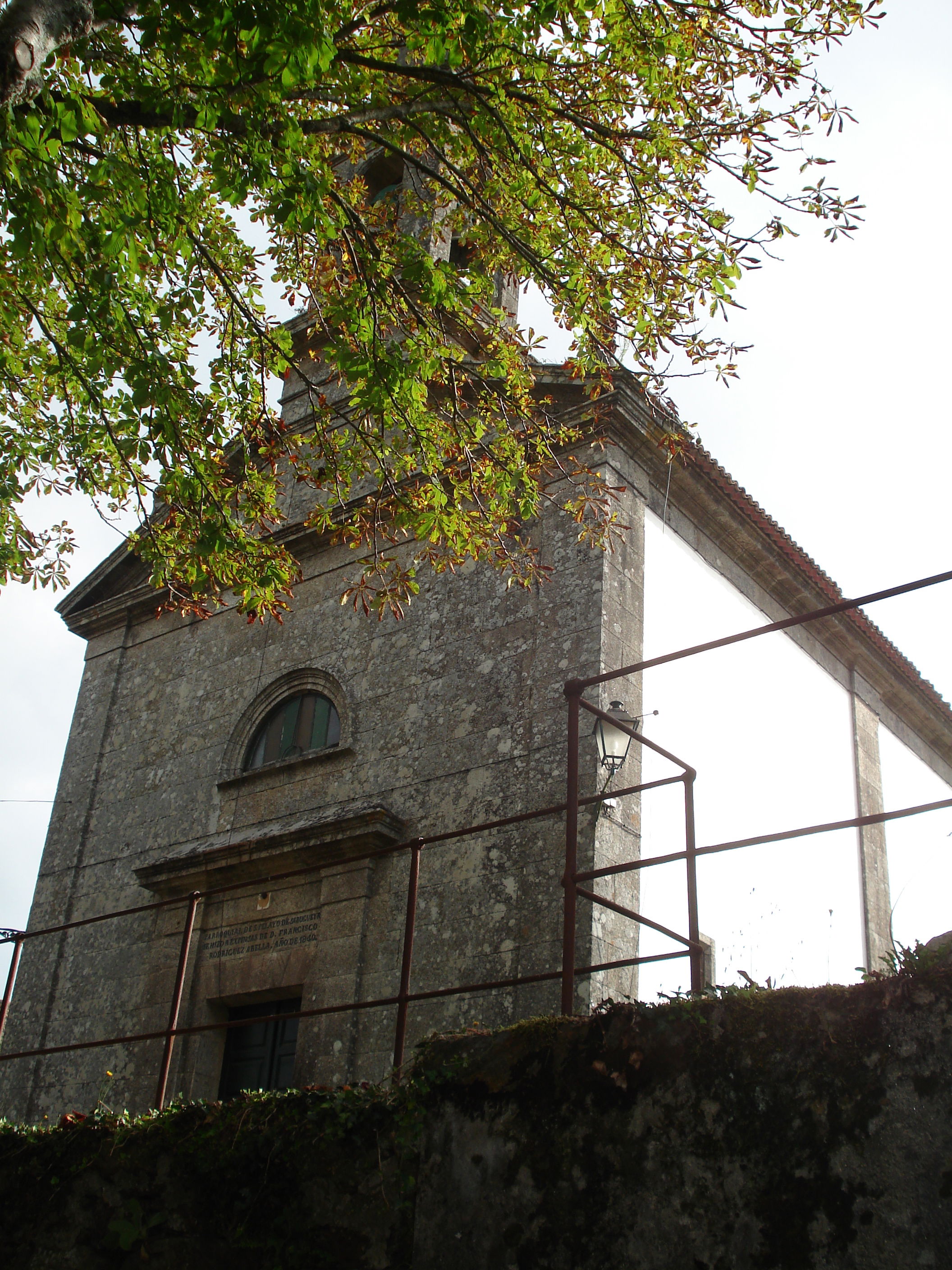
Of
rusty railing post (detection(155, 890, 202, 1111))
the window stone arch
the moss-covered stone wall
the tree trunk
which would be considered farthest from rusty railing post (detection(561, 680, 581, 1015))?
the window stone arch

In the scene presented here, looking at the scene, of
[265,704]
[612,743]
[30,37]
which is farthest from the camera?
[265,704]

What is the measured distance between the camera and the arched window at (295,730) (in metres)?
10.2

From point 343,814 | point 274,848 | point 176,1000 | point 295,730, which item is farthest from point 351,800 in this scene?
point 176,1000

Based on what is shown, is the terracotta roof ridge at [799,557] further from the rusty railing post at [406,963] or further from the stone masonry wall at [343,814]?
the rusty railing post at [406,963]

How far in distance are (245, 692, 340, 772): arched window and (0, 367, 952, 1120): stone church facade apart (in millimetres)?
27

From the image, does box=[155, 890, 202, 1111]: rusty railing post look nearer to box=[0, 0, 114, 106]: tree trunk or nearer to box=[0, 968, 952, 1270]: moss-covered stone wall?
box=[0, 968, 952, 1270]: moss-covered stone wall

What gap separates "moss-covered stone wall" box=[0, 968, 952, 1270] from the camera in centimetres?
277

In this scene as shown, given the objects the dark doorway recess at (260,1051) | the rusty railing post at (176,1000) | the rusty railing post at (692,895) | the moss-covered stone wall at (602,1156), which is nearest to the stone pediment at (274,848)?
the dark doorway recess at (260,1051)

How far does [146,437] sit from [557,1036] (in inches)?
174

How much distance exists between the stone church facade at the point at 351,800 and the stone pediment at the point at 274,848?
0.9 inches

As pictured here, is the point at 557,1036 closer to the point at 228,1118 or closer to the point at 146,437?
the point at 228,1118

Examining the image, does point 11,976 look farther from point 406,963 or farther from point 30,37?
point 30,37

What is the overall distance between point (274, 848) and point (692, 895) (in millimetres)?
5829

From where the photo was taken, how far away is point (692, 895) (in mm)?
4227
